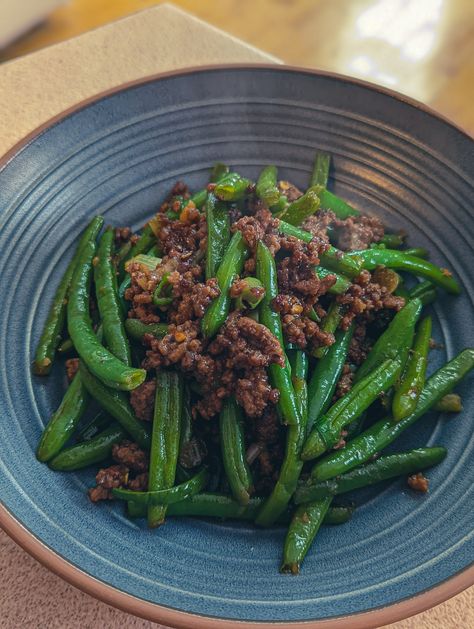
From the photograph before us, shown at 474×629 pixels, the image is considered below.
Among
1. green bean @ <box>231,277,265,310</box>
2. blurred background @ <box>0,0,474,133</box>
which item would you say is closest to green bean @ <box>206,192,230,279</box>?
green bean @ <box>231,277,265,310</box>

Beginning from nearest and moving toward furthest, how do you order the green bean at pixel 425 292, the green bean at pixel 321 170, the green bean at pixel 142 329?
the green bean at pixel 142 329 < the green bean at pixel 425 292 < the green bean at pixel 321 170

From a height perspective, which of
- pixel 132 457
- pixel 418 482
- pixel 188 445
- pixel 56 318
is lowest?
pixel 132 457

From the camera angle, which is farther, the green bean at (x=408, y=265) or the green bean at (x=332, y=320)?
the green bean at (x=408, y=265)

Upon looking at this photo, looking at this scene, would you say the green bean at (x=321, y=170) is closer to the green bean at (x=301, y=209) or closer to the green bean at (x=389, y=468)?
the green bean at (x=301, y=209)

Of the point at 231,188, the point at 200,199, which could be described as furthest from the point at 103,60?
the point at 231,188

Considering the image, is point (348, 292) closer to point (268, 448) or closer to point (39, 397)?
point (268, 448)

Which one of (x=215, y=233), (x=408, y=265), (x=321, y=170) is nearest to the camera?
(x=215, y=233)

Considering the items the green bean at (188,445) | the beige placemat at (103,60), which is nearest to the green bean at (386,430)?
the green bean at (188,445)

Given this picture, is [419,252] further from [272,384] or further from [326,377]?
[272,384]
